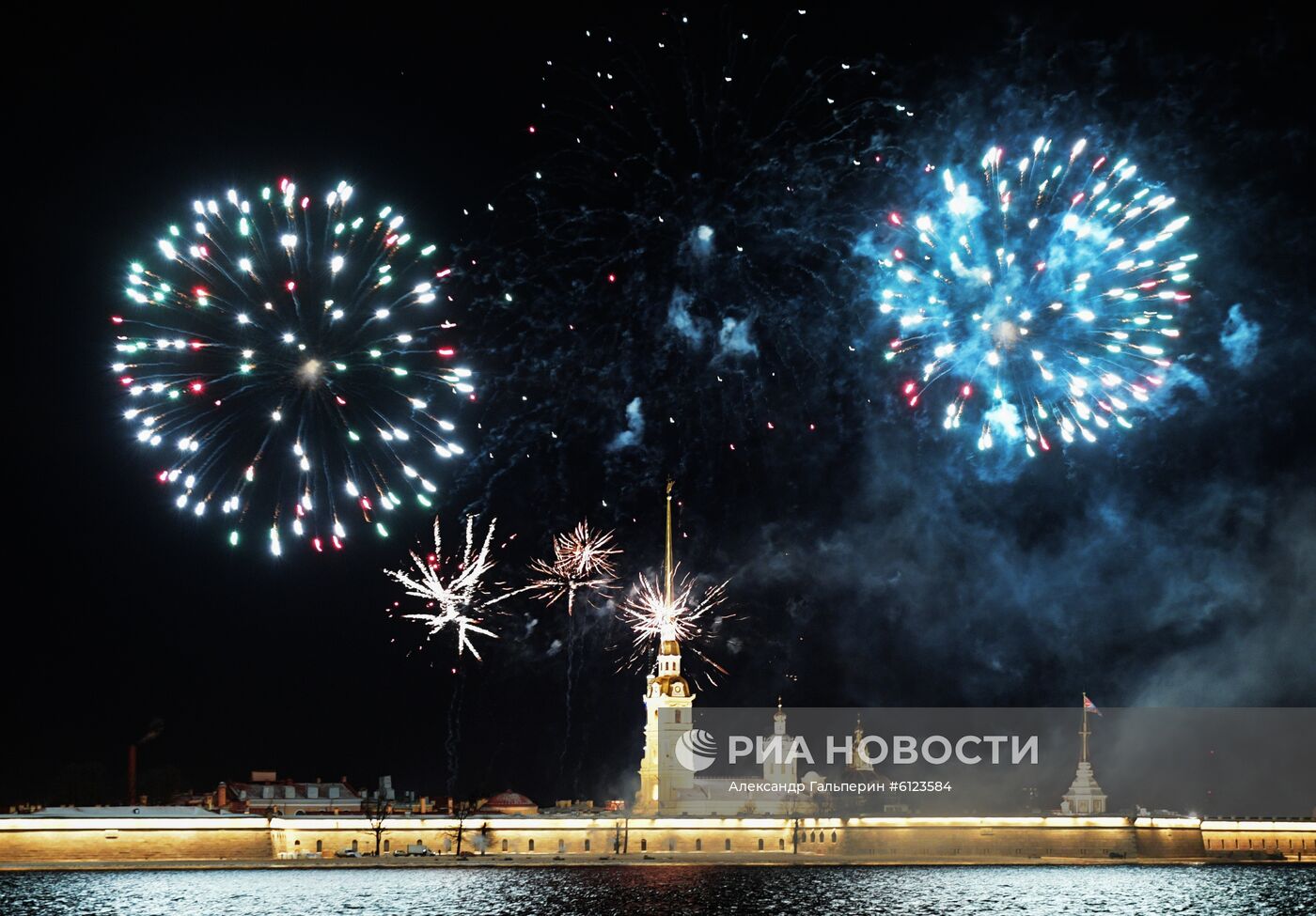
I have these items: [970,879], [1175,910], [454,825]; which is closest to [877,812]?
[970,879]

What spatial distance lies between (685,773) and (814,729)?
1298cm

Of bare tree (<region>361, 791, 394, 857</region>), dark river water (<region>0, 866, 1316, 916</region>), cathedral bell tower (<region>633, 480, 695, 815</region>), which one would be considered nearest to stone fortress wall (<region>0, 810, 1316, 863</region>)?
bare tree (<region>361, 791, 394, 857</region>)

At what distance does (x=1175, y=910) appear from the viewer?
275 feet

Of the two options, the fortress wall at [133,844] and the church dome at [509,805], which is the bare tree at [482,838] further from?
the fortress wall at [133,844]

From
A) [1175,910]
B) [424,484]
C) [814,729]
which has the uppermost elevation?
[424,484]

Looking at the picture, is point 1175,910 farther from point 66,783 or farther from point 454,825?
Answer: point 66,783

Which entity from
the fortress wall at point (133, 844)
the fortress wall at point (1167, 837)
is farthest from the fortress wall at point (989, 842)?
the fortress wall at point (133, 844)

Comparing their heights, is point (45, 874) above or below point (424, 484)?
below

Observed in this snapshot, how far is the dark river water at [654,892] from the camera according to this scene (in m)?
80.8

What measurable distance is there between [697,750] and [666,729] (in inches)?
128

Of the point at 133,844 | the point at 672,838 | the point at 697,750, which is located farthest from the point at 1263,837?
the point at 133,844

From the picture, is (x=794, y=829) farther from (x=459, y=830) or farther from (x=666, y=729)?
(x=459, y=830)

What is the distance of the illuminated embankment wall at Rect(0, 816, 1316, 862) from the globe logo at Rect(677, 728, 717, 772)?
7.07m

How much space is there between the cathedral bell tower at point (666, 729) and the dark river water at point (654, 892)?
10737 millimetres
